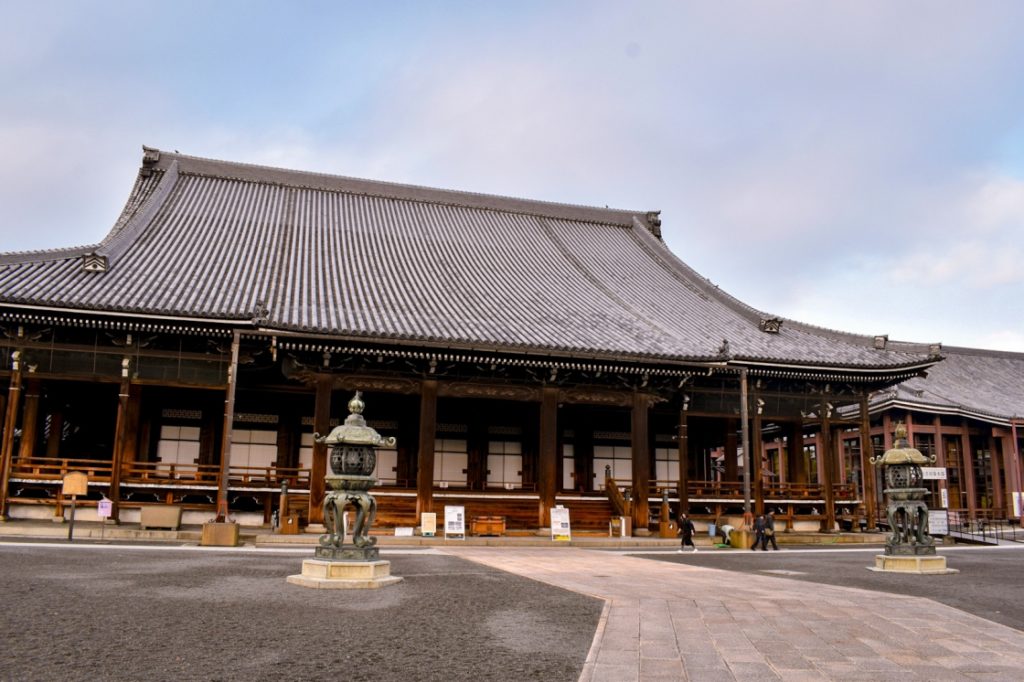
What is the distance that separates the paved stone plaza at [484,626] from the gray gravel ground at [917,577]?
15cm

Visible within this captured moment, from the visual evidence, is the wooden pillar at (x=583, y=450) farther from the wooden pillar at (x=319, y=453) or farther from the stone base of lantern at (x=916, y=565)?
the stone base of lantern at (x=916, y=565)

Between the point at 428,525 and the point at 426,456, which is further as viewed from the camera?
the point at 426,456

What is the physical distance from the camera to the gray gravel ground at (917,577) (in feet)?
38.7

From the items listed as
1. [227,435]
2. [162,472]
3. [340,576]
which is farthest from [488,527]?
[340,576]

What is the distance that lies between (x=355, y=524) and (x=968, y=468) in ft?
109

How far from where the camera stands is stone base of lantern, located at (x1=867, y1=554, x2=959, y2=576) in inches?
621

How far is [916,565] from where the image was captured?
51.8 feet

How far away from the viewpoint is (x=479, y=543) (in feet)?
71.2

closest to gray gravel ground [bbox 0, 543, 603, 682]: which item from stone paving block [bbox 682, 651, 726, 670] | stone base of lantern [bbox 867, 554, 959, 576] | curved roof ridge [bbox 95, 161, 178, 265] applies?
stone paving block [bbox 682, 651, 726, 670]

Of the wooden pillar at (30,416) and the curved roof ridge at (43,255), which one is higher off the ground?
the curved roof ridge at (43,255)

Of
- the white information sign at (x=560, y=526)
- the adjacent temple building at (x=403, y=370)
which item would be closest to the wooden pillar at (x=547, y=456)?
the adjacent temple building at (x=403, y=370)

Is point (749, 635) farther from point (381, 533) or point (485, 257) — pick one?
point (485, 257)

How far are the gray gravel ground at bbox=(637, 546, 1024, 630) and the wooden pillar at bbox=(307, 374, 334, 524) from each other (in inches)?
365

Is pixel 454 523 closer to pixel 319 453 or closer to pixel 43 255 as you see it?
pixel 319 453
